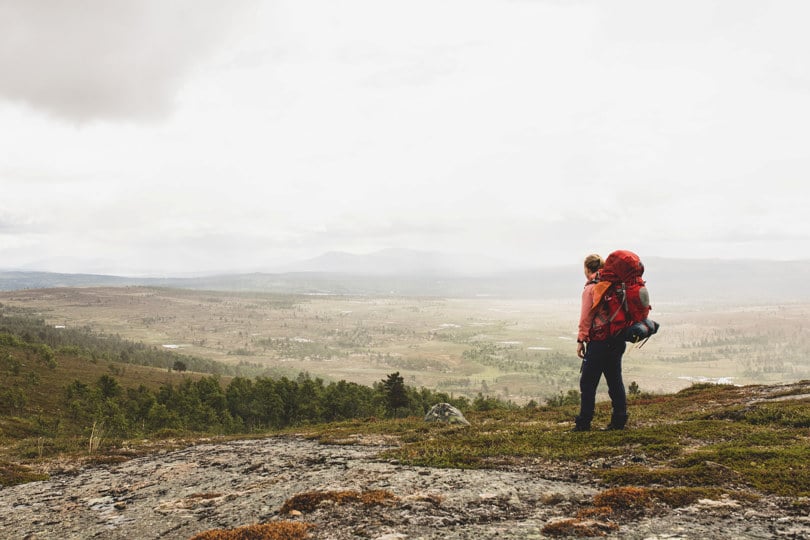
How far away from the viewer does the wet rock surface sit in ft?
21.4

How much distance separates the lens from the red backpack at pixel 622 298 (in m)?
12.0

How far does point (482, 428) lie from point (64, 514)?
46.8 ft

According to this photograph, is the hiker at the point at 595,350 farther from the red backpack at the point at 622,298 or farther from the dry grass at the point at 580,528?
the dry grass at the point at 580,528

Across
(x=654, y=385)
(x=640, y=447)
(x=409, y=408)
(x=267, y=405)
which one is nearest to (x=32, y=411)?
(x=267, y=405)

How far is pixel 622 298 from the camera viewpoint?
478 inches

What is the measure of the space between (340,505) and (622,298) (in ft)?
30.9

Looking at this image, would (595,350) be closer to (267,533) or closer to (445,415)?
(267,533)

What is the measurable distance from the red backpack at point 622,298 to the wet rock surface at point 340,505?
4.54 m

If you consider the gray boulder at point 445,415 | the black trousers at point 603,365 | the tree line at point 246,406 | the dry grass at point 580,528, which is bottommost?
the tree line at point 246,406

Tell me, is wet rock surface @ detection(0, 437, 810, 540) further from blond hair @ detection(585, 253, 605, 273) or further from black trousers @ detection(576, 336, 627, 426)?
blond hair @ detection(585, 253, 605, 273)

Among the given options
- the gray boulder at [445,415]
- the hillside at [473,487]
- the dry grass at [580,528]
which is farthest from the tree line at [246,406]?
the dry grass at [580,528]

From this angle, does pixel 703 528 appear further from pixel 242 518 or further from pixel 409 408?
pixel 409 408

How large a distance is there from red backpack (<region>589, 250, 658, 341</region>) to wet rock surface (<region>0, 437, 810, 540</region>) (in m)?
4.54

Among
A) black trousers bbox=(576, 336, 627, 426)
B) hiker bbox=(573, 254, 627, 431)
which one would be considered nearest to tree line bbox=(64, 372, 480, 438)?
black trousers bbox=(576, 336, 627, 426)
